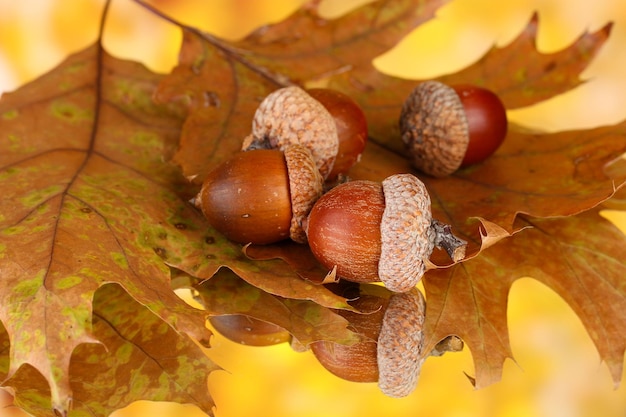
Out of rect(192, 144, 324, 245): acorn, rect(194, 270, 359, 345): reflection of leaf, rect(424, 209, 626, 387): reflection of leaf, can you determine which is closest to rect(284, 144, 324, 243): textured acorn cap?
rect(192, 144, 324, 245): acorn

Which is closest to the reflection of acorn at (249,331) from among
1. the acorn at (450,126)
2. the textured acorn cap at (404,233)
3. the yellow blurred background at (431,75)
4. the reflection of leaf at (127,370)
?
the yellow blurred background at (431,75)

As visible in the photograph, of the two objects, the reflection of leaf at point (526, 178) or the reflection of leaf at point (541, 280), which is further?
the reflection of leaf at point (526, 178)

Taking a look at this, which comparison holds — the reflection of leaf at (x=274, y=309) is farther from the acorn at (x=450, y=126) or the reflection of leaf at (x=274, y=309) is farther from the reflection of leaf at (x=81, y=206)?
the acorn at (x=450, y=126)

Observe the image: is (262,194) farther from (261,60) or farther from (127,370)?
(261,60)

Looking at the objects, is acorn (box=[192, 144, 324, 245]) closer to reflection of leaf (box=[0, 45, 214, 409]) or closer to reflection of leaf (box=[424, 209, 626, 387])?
reflection of leaf (box=[0, 45, 214, 409])

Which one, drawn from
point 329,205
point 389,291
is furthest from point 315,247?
point 389,291

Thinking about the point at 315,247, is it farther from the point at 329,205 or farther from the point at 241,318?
the point at 241,318

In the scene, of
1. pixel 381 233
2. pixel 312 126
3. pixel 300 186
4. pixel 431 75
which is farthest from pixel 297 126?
pixel 431 75
